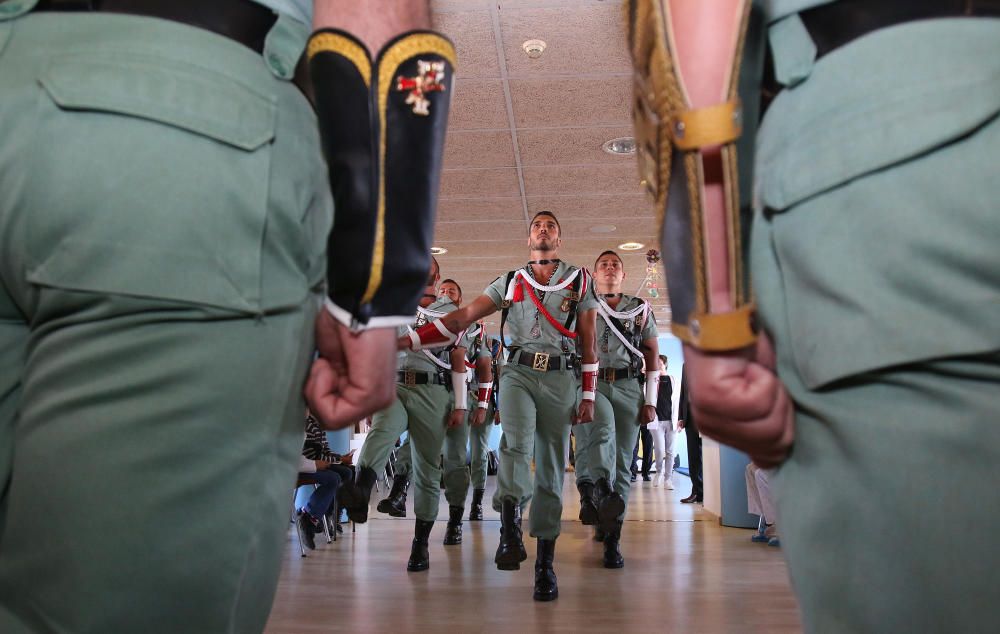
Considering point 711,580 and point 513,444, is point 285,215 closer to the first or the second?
point 513,444

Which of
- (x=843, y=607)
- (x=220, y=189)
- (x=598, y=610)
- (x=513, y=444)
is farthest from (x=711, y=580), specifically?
(x=220, y=189)

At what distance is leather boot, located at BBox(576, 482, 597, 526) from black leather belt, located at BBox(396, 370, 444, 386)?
134cm

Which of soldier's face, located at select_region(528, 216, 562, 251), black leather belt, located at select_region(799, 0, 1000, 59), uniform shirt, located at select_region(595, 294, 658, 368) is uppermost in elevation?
soldier's face, located at select_region(528, 216, 562, 251)

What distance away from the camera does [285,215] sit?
857 mm

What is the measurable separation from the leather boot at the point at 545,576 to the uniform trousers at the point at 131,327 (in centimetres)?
328

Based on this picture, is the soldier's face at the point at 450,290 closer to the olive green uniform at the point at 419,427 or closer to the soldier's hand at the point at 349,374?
the olive green uniform at the point at 419,427

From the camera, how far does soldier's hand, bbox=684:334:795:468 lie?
31.1 inches

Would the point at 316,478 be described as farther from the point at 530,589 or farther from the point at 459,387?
the point at 530,589

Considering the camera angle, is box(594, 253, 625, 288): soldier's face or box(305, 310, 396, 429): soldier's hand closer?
box(305, 310, 396, 429): soldier's hand

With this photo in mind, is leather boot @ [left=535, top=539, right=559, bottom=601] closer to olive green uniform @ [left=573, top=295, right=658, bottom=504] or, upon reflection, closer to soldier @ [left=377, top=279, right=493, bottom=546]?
olive green uniform @ [left=573, top=295, right=658, bottom=504]

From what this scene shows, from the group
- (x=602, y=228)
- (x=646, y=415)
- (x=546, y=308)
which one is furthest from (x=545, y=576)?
(x=602, y=228)

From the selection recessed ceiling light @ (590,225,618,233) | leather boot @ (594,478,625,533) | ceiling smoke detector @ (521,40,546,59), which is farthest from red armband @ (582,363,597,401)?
recessed ceiling light @ (590,225,618,233)

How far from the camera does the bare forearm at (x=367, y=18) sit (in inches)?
38.4

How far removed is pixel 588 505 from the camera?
5016mm
